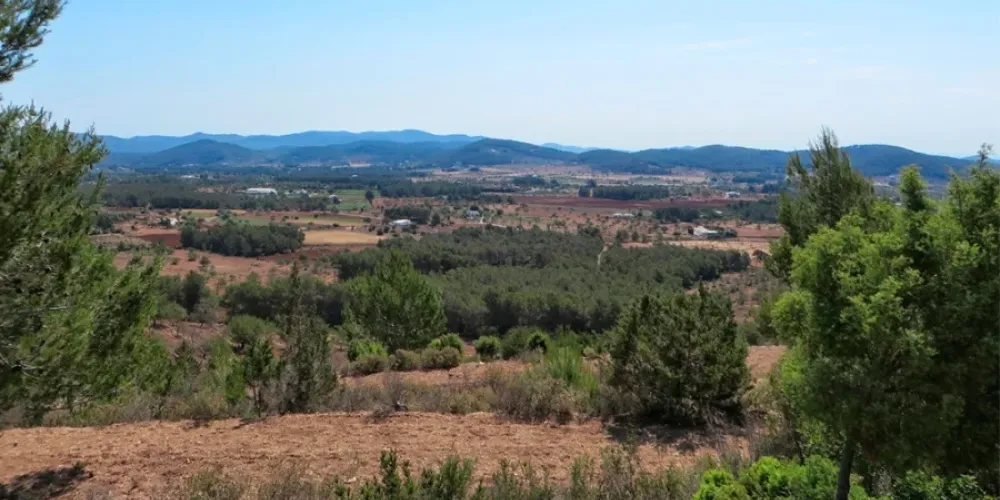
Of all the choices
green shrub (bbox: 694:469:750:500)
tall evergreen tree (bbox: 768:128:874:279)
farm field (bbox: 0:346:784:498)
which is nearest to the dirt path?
farm field (bbox: 0:346:784:498)

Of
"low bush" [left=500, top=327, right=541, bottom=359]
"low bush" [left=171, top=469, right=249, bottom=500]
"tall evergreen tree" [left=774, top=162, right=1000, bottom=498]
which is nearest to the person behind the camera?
"tall evergreen tree" [left=774, top=162, right=1000, bottom=498]

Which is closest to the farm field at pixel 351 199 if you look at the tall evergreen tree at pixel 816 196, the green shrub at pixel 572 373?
the tall evergreen tree at pixel 816 196

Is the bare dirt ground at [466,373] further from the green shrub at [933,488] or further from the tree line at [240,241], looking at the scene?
the tree line at [240,241]

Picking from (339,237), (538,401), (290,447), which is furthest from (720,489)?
(339,237)

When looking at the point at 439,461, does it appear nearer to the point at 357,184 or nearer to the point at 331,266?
the point at 331,266

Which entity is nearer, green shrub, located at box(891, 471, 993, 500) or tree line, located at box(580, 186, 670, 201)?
green shrub, located at box(891, 471, 993, 500)

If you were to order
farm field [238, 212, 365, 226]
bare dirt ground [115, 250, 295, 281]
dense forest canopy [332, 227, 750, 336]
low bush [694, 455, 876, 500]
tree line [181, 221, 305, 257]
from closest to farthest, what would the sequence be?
1. low bush [694, 455, 876, 500]
2. dense forest canopy [332, 227, 750, 336]
3. bare dirt ground [115, 250, 295, 281]
4. tree line [181, 221, 305, 257]
5. farm field [238, 212, 365, 226]

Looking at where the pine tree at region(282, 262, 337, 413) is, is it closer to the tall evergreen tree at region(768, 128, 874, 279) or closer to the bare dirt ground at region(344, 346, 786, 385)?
the bare dirt ground at region(344, 346, 786, 385)

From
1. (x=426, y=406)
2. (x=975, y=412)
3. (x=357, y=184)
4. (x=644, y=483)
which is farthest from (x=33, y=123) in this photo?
(x=357, y=184)
